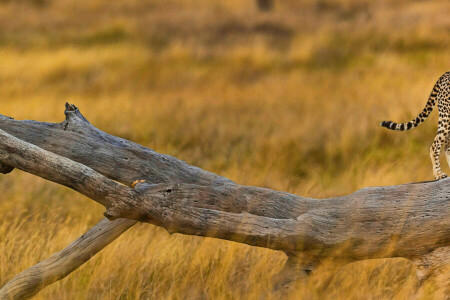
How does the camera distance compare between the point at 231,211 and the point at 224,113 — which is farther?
the point at 224,113

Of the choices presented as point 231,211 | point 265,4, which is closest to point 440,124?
point 231,211

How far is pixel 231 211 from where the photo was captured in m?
4.35

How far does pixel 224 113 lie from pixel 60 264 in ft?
23.5

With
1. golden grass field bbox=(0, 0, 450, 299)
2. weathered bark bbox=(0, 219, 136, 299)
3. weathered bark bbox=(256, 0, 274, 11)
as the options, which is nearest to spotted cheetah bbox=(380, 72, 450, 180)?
golden grass field bbox=(0, 0, 450, 299)

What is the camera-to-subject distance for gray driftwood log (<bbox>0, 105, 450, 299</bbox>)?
4016 mm

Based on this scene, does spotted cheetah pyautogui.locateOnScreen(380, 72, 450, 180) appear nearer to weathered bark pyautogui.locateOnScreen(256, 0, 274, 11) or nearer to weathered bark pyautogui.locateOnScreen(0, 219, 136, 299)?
weathered bark pyautogui.locateOnScreen(0, 219, 136, 299)

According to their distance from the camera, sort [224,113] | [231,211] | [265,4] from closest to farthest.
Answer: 1. [231,211]
2. [224,113]
3. [265,4]

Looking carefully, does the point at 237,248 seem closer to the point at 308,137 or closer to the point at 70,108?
the point at 70,108

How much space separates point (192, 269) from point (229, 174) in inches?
132

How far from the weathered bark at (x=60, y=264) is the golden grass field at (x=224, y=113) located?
24 cm

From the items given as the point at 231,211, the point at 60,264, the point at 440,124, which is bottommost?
the point at 60,264

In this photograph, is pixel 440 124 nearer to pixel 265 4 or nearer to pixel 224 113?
pixel 224 113

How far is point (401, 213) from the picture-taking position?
4238mm

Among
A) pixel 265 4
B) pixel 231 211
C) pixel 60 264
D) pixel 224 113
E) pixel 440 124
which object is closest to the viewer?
pixel 231 211
